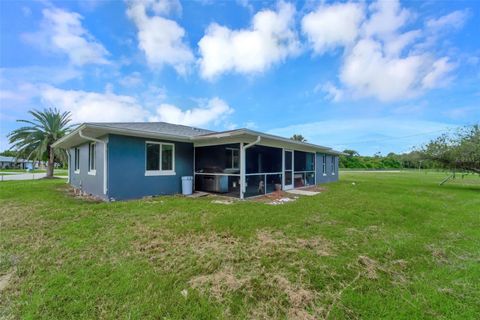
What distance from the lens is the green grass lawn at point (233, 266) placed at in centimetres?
234

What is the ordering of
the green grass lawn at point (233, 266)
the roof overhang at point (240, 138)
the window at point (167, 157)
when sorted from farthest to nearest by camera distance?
the window at point (167, 157), the roof overhang at point (240, 138), the green grass lawn at point (233, 266)

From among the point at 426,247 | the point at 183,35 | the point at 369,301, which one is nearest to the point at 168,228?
the point at 369,301

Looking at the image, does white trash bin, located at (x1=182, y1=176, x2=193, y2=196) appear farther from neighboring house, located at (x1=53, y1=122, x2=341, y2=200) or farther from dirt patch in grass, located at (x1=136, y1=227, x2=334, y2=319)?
dirt patch in grass, located at (x1=136, y1=227, x2=334, y2=319)

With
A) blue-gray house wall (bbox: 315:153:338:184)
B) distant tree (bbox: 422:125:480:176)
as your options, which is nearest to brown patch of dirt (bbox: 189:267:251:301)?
blue-gray house wall (bbox: 315:153:338:184)

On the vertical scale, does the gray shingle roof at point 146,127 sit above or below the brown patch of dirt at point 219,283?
above

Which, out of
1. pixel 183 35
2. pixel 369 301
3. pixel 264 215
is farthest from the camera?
pixel 183 35

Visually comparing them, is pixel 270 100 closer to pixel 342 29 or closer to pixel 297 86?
pixel 297 86

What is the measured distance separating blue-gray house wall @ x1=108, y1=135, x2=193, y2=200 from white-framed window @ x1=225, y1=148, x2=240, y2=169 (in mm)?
2735

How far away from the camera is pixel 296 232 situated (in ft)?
15.4

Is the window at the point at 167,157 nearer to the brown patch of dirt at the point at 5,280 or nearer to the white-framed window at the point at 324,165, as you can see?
the brown patch of dirt at the point at 5,280

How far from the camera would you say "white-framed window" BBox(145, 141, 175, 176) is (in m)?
8.53

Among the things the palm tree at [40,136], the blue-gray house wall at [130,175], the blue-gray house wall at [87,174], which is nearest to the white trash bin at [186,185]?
the blue-gray house wall at [130,175]

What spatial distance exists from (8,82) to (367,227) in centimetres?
1729

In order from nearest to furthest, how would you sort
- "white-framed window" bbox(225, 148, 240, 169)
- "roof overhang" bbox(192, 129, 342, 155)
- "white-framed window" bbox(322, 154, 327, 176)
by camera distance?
"roof overhang" bbox(192, 129, 342, 155) → "white-framed window" bbox(225, 148, 240, 169) → "white-framed window" bbox(322, 154, 327, 176)
